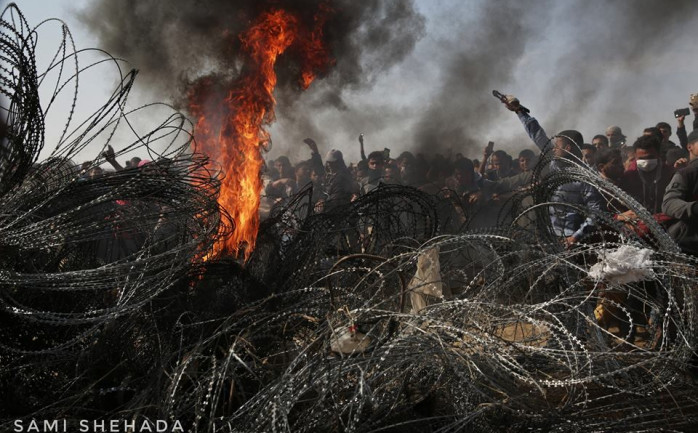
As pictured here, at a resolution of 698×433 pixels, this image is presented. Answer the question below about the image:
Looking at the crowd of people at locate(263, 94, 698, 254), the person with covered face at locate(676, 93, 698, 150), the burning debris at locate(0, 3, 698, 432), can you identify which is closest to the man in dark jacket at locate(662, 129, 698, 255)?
the crowd of people at locate(263, 94, 698, 254)

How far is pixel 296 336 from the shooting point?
14.7ft

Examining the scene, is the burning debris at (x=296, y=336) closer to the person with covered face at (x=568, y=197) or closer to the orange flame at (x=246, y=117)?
the person with covered face at (x=568, y=197)

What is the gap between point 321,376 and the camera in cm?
300

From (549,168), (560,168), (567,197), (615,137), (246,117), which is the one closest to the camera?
(560,168)

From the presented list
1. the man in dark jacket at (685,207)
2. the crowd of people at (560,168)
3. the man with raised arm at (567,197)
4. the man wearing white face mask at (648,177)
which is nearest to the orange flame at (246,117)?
the crowd of people at (560,168)

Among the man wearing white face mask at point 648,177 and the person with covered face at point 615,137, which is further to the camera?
the person with covered face at point 615,137

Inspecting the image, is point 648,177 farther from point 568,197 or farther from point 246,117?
point 246,117

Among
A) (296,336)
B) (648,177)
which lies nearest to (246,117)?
(296,336)

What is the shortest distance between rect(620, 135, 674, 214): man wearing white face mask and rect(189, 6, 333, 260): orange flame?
5.32 m

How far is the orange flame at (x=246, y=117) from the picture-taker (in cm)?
744

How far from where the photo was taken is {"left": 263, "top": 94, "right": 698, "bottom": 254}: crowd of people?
231 inches

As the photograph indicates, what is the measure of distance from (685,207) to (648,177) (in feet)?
5.60

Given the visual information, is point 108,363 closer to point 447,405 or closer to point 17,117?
point 17,117

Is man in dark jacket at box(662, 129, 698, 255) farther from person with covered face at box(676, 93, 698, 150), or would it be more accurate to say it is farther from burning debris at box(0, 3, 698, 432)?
person with covered face at box(676, 93, 698, 150)
